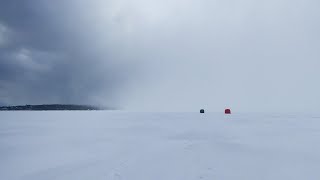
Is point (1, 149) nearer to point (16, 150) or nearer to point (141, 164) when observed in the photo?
point (16, 150)

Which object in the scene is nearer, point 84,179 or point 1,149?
point 84,179

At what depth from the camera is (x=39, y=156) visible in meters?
9.87

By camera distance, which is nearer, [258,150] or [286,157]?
[286,157]

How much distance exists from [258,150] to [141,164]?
4.94 meters

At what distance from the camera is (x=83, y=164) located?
27.0ft

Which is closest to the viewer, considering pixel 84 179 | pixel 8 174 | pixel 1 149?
pixel 84 179

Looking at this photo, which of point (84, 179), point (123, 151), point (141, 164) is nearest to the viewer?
point (84, 179)

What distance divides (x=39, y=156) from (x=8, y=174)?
8.94 feet

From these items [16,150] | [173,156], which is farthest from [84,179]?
[16,150]

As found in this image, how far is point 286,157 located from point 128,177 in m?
5.57

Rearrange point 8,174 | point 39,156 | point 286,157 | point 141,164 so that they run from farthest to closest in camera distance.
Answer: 1. point 39,156
2. point 286,157
3. point 141,164
4. point 8,174

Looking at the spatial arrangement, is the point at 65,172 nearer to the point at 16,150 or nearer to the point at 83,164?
the point at 83,164

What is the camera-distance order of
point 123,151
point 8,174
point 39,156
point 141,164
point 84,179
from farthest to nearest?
point 123,151
point 39,156
point 141,164
point 8,174
point 84,179

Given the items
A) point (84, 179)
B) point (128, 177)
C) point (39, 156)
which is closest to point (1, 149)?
point (39, 156)
